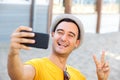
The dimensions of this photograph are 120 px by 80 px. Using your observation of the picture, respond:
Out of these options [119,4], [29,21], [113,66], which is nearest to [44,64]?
[113,66]

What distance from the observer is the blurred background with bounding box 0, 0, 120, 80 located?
624 centimetres

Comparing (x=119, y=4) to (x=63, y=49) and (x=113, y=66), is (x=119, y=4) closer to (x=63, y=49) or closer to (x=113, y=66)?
(x=113, y=66)

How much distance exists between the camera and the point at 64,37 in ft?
5.07

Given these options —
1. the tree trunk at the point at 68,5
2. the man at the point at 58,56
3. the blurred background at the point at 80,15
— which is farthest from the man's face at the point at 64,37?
the tree trunk at the point at 68,5

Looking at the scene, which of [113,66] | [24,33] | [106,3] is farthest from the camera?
[106,3]

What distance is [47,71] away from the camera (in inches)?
59.3

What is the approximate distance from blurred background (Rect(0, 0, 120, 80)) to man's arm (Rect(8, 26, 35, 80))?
3244 mm

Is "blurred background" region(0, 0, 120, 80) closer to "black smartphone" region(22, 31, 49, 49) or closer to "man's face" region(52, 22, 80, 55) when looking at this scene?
"man's face" region(52, 22, 80, 55)

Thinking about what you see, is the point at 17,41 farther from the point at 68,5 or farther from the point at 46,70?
the point at 68,5

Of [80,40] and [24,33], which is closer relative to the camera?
[24,33]

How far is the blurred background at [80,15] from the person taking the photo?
6.24 meters

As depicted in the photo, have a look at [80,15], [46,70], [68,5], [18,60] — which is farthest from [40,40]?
[80,15]

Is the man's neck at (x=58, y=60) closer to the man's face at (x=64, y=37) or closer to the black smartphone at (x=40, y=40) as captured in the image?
the man's face at (x=64, y=37)

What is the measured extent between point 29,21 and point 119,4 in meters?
5.57
